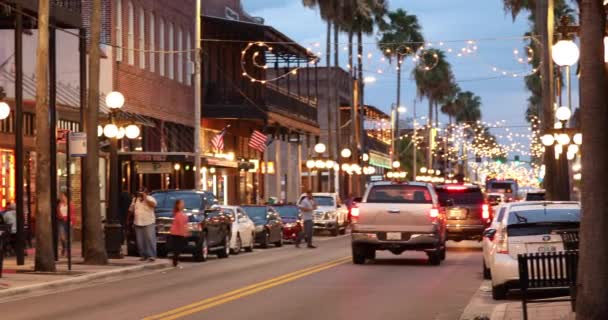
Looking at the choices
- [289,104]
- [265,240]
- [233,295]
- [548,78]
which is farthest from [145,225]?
[289,104]

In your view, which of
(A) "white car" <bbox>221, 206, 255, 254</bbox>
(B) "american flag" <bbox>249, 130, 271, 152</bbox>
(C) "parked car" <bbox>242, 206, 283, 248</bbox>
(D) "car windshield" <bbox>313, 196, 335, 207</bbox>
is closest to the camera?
(A) "white car" <bbox>221, 206, 255, 254</bbox>

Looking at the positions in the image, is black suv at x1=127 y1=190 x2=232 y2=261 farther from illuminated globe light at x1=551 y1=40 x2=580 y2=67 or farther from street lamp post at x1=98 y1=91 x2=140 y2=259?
illuminated globe light at x1=551 y1=40 x2=580 y2=67

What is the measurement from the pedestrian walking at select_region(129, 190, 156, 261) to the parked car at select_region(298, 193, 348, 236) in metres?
22.3

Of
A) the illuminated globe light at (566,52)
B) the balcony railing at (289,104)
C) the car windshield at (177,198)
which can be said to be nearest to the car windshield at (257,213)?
the car windshield at (177,198)

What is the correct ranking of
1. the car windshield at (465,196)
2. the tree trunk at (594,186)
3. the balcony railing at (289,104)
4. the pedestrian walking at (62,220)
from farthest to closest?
1. the balcony railing at (289,104)
2. the car windshield at (465,196)
3. the pedestrian walking at (62,220)
4. the tree trunk at (594,186)

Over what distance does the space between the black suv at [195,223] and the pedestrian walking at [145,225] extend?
1568 mm

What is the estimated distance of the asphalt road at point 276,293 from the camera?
18.8 m

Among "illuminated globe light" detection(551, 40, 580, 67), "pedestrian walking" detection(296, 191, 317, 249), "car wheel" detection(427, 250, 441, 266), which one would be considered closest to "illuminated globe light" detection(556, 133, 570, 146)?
"pedestrian walking" detection(296, 191, 317, 249)

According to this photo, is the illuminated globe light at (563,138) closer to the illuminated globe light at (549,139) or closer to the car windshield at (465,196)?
the illuminated globe light at (549,139)

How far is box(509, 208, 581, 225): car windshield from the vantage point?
20828 millimetres

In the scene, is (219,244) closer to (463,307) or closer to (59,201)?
(59,201)

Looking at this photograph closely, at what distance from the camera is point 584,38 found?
1362cm

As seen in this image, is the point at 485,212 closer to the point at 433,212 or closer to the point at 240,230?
the point at 240,230

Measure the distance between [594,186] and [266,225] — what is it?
30.4 m
